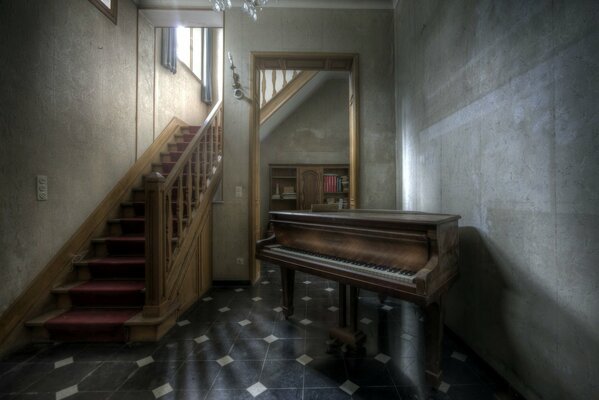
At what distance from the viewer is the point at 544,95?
1260 mm

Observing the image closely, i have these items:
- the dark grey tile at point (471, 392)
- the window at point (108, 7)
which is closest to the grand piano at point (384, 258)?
the dark grey tile at point (471, 392)

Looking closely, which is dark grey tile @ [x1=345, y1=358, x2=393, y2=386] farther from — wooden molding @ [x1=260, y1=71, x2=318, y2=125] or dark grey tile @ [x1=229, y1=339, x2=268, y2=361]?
wooden molding @ [x1=260, y1=71, x2=318, y2=125]

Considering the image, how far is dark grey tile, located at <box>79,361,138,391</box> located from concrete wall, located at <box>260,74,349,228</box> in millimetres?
4560

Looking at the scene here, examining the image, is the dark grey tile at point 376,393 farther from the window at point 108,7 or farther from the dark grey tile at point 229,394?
the window at point 108,7

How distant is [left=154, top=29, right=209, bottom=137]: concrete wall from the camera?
4043 millimetres

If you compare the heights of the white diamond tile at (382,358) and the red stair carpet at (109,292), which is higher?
the red stair carpet at (109,292)

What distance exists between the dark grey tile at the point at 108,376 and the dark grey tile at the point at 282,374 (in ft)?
2.95

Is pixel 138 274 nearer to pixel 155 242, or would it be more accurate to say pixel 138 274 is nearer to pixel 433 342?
pixel 155 242

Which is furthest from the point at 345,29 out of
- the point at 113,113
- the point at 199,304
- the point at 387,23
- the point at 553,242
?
the point at 199,304

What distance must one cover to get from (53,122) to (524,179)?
360 cm

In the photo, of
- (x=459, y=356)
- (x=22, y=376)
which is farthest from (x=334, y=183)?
(x=22, y=376)

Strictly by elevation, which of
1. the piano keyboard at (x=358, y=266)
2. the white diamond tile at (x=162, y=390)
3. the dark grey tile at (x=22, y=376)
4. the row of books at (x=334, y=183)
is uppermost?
the row of books at (x=334, y=183)

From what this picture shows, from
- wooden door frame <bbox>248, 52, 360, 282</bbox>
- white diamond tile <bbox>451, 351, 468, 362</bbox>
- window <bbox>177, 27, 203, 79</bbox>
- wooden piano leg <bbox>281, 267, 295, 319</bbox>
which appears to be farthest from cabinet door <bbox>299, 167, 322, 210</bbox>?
white diamond tile <bbox>451, 351, 468, 362</bbox>

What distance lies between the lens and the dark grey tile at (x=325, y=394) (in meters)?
1.46
